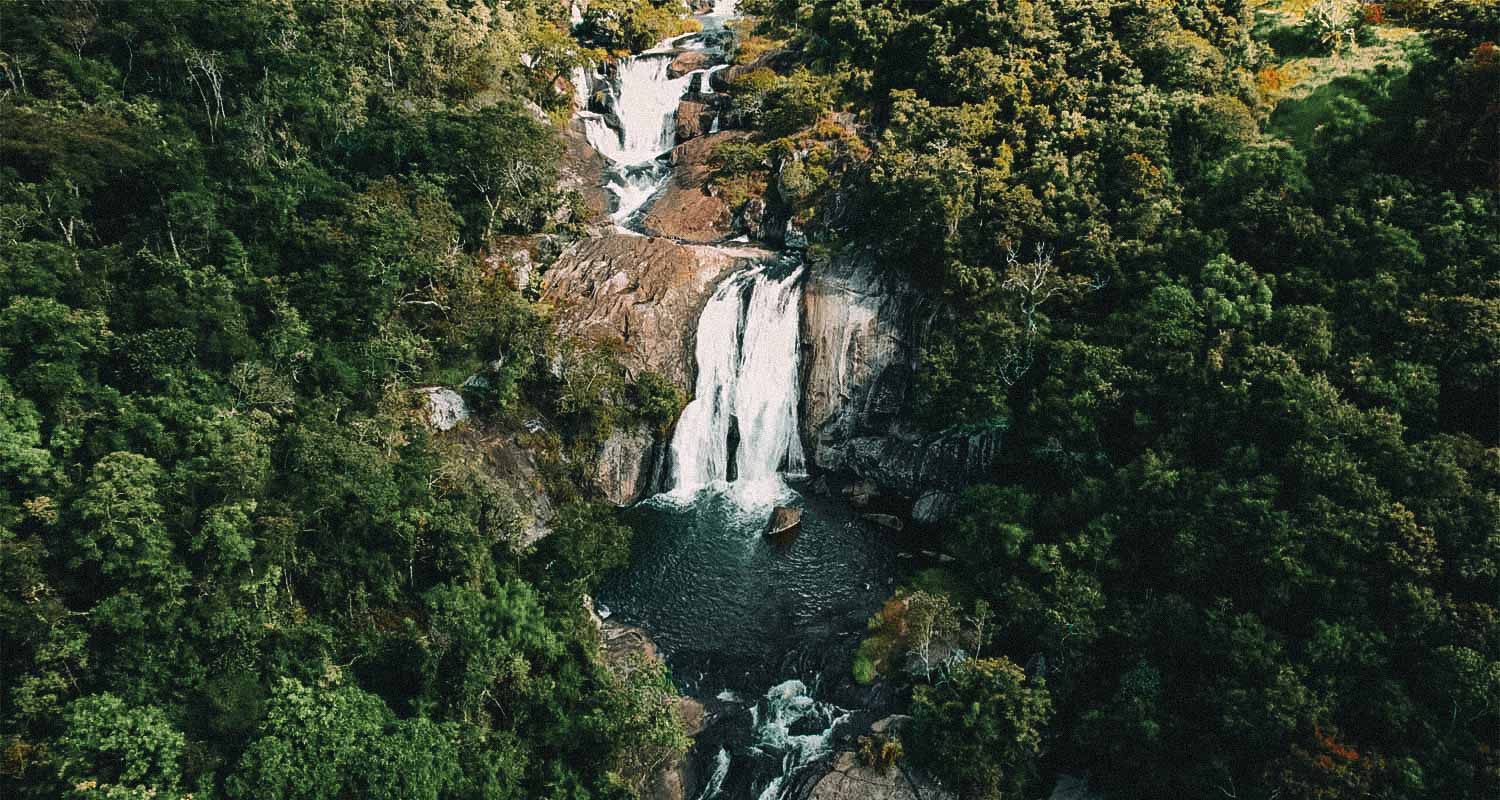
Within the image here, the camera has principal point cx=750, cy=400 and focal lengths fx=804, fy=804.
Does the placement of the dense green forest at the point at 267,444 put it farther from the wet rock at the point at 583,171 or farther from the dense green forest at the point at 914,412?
the wet rock at the point at 583,171

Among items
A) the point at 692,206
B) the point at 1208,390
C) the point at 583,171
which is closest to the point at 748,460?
the point at 692,206

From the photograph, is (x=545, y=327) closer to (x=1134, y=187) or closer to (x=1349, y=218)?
(x=1134, y=187)

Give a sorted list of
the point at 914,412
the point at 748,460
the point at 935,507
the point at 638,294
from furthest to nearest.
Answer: the point at 638,294 → the point at 748,460 → the point at 914,412 → the point at 935,507

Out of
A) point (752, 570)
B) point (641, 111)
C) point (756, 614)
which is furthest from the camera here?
point (641, 111)

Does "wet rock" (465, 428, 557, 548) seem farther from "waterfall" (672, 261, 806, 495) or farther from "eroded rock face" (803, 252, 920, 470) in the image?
"eroded rock face" (803, 252, 920, 470)

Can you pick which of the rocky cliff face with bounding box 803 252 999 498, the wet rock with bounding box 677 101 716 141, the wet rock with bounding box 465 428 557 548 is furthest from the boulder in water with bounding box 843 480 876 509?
the wet rock with bounding box 677 101 716 141

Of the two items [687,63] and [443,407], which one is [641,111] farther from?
[443,407]

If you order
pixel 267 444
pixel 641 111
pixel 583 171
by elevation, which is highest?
pixel 641 111

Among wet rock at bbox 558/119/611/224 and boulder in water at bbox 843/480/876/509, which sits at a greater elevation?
wet rock at bbox 558/119/611/224
